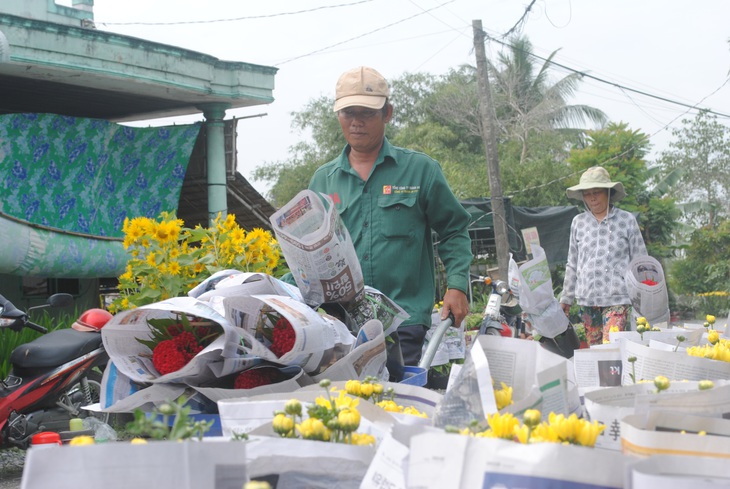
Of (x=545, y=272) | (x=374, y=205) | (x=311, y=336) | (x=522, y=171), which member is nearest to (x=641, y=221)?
(x=522, y=171)

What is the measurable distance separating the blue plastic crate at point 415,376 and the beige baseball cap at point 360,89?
3.57 ft

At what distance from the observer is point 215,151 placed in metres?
12.8

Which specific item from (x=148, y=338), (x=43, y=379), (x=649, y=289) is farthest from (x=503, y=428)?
(x=43, y=379)

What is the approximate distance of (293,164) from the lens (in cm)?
3466

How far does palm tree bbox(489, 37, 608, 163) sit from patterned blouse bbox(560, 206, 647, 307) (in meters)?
27.1

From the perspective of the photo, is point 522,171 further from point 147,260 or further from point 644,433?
point 644,433

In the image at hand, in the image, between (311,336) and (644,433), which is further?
(311,336)

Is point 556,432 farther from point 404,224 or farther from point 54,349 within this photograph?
Answer: point 54,349

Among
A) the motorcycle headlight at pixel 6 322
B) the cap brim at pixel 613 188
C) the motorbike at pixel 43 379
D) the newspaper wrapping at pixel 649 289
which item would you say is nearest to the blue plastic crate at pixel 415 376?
the newspaper wrapping at pixel 649 289

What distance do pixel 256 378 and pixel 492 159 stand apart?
14363 mm

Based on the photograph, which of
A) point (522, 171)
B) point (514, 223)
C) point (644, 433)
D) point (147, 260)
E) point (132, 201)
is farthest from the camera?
point (522, 171)

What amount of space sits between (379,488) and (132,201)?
11.7 metres

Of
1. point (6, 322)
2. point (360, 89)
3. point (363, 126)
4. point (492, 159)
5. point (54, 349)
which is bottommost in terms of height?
point (54, 349)

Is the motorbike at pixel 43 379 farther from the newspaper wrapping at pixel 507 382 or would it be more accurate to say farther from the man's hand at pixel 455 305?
the newspaper wrapping at pixel 507 382
